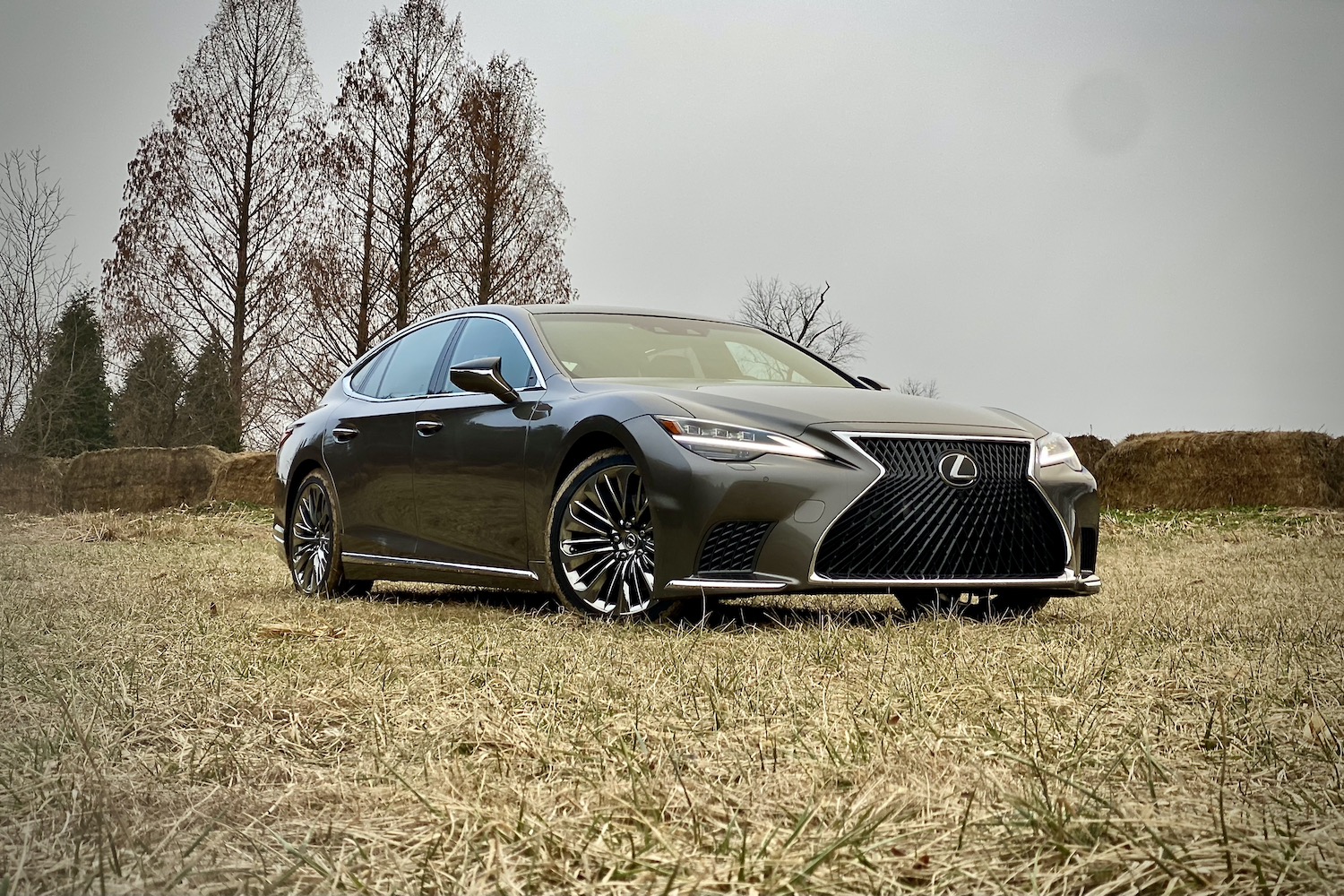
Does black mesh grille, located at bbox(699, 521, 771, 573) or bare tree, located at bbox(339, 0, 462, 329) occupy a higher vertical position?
bare tree, located at bbox(339, 0, 462, 329)

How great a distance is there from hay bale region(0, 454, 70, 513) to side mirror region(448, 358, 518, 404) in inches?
374

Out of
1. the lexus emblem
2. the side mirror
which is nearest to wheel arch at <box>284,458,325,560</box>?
the side mirror

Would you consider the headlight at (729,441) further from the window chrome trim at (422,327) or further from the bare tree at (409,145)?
the bare tree at (409,145)

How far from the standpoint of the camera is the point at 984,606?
535 cm

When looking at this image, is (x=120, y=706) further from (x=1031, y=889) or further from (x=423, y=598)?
(x=423, y=598)

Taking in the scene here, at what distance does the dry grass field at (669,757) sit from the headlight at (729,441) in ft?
2.05

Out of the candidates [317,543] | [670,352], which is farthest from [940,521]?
[317,543]

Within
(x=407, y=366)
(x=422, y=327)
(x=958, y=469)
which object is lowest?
(x=958, y=469)

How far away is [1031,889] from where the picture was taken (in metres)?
1.65

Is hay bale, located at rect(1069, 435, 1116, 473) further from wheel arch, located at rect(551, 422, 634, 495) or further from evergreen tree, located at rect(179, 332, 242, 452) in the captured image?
evergreen tree, located at rect(179, 332, 242, 452)

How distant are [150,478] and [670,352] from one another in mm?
14694

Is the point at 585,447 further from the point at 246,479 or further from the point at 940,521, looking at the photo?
the point at 246,479

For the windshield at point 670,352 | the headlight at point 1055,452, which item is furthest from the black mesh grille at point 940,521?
the windshield at point 670,352

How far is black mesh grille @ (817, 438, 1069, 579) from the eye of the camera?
4.46 m
